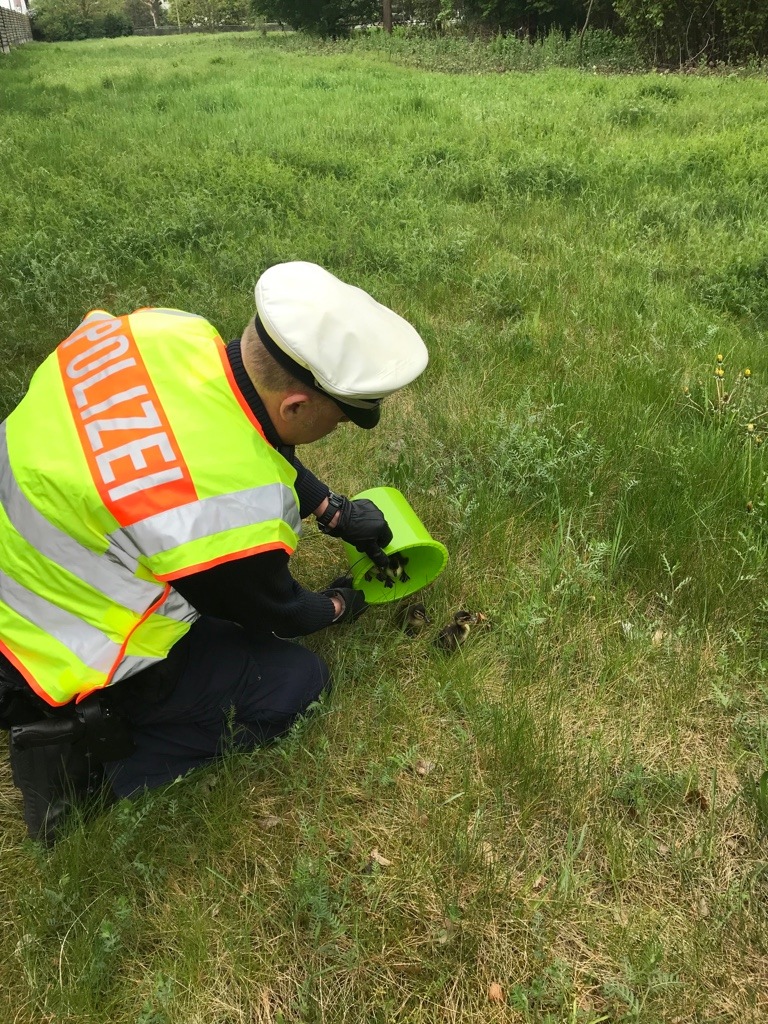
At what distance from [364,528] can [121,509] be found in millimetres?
934

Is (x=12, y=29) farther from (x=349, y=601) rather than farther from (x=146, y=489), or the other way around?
(x=146, y=489)

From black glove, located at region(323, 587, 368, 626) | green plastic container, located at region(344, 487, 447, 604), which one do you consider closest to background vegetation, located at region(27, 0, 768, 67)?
green plastic container, located at region(344, 487, 447, 604)

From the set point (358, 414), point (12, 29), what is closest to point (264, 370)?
point (358, 414)

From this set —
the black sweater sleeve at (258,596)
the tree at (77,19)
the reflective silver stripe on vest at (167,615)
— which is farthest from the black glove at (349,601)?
the tree at (77,19)

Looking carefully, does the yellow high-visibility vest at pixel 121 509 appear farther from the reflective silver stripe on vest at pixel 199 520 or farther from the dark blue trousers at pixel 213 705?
the dark blue trousers at pixel 213 705

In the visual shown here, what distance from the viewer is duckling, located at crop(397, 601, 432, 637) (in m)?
2.41

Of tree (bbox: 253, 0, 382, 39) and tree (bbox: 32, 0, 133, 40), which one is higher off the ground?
tree (bbox: 32, 0, 133, 40)

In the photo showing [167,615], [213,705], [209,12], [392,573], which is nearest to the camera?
[167,615]

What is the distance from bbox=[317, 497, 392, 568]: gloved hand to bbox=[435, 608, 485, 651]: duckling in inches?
11.9

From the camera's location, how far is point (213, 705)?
79.0 inches

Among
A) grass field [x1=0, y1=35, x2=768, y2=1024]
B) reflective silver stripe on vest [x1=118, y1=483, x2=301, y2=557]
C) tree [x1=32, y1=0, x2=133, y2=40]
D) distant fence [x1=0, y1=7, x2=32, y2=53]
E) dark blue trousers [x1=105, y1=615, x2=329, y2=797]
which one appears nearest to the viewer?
reflective silver stripe on vest [x1=118, y1=483, x2=301, y2=557]

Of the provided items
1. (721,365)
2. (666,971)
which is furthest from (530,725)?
(721,365)

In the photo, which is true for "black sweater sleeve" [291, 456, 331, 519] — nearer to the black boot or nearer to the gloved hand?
the gloved hand

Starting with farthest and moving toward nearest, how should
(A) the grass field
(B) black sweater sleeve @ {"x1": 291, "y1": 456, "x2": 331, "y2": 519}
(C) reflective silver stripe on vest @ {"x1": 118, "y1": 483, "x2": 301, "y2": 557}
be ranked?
(B) black sweater sleeve @ {"x1": 291, "y1": 456, "x2": 331, "y2": 519}
(A) the grass field
(C) reflective silver stripe on vest @ {"x1": 118, "y1": 483, "x2": 301, "y2": 557}
